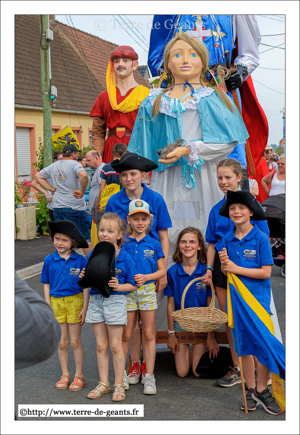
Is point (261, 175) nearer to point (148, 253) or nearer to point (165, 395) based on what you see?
point (148, 253)

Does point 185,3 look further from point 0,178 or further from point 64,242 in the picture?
point 64,242

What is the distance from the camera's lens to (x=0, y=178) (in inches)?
99.4

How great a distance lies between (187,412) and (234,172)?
1.60m

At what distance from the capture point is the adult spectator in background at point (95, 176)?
5.03 meters

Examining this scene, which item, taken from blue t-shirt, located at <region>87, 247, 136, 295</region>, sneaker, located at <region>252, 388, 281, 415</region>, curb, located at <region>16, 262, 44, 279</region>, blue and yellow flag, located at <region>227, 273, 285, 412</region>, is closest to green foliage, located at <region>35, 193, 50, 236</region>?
curb, located at <region>16, 262, 44, 279</region>

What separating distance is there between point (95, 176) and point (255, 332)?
283 cm

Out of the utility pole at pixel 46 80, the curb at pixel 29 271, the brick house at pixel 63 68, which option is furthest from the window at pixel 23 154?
the curb at pixel 29 271

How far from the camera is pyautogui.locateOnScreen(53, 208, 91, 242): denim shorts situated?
5.22 metres

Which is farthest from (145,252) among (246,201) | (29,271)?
(29,271)

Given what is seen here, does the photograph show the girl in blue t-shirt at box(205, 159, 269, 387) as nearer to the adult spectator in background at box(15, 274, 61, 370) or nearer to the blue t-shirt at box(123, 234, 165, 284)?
the blue t-shirt at box(123, 234, 165, 284)

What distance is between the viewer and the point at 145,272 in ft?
11.8

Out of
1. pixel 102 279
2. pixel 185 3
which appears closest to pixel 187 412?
pixel 102 279

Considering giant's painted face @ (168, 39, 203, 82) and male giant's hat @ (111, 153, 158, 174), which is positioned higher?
giant's painted face @ (168, 39, 203, 82)

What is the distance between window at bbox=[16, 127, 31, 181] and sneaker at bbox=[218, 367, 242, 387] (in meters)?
2.76
